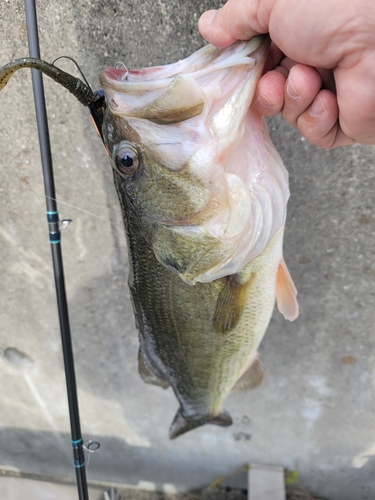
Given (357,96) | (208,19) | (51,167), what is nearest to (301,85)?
(357,96)

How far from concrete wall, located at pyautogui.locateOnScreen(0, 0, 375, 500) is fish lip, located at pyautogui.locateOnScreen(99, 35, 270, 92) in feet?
1.56

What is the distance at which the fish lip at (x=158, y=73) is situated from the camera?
0.81 m

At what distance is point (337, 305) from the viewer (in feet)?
5.41

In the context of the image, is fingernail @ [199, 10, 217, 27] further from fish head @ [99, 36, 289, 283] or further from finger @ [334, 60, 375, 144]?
finger @ [334, 60, 375, 144]

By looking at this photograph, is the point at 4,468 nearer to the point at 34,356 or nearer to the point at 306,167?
the point at 34,356

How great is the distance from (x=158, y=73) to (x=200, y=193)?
29 cm

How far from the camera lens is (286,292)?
1230mm

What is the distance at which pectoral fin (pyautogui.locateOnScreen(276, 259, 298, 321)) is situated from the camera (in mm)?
1214

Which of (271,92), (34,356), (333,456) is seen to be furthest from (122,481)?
(271,92)

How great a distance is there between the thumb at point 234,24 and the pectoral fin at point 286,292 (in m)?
0.67

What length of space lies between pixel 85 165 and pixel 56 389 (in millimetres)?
1418

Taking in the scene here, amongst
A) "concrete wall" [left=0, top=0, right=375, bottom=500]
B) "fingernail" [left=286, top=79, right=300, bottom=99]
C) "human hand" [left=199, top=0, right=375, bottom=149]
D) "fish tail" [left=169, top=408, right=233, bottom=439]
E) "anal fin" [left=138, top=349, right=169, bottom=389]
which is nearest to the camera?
"human hand" [left=199, top=0, right=375, bottom=149]

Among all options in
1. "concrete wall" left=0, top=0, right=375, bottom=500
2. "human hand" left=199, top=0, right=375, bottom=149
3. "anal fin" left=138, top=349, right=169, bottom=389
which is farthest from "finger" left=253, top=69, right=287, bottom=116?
"anal fin" left=138, top=349, right=169, bottom=389

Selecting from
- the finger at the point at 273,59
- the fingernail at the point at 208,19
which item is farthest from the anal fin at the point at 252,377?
the fingernail at the point at 208,19
